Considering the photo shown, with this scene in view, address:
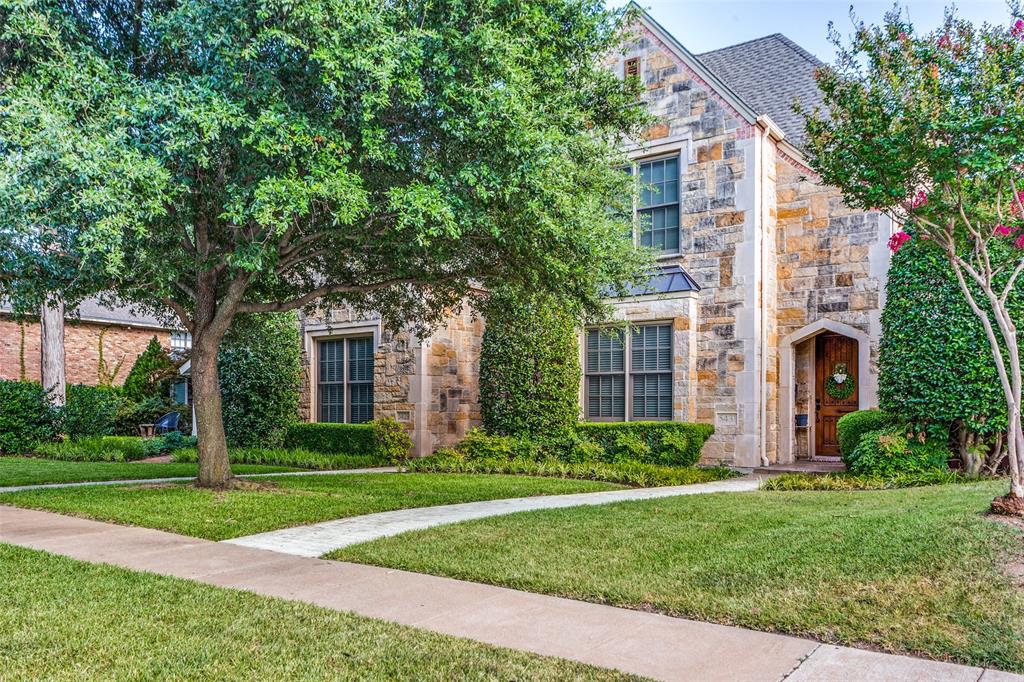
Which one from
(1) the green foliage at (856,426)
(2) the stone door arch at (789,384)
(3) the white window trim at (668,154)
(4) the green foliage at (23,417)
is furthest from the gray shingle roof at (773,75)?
(4) the green foliage at (23,417)

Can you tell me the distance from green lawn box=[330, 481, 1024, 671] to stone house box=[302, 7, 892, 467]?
18.3ft

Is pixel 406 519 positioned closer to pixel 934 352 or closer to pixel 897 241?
pixel 934 352

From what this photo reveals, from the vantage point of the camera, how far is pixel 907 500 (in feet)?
26.6

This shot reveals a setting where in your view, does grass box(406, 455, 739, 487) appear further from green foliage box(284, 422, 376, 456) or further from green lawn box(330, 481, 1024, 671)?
green lawn box(330, 481, 1024, 671)

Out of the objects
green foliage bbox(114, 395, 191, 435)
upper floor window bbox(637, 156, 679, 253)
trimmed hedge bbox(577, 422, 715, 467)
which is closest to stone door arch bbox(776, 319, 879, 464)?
trimmed hedge bbox(577, 422, 715, 467)

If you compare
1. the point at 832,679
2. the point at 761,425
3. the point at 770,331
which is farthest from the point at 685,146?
the point at 832,679

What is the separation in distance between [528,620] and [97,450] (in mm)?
14581

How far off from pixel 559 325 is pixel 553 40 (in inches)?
245

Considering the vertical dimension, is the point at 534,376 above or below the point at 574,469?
above

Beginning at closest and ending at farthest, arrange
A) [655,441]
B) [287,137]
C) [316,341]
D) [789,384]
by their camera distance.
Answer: [287,137], [655,441], [789,384], [316,341]

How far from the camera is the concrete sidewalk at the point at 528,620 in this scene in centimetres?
377

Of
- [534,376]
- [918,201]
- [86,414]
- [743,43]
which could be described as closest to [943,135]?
[918,201]

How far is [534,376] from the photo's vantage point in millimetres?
13961

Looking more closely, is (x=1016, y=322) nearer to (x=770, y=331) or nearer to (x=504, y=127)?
(x=770, y=331)
